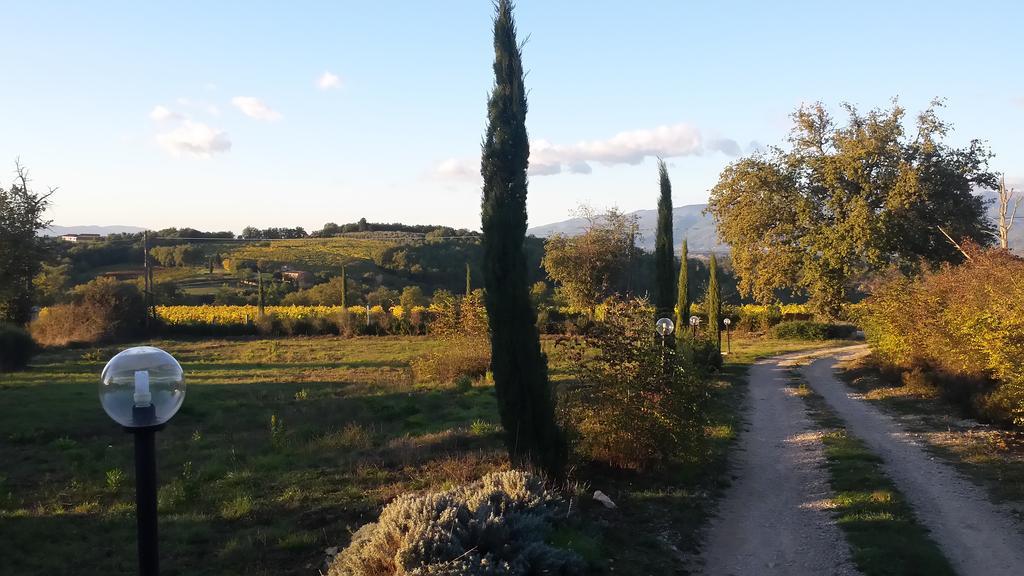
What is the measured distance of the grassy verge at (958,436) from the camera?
27.6ft

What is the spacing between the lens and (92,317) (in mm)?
30406

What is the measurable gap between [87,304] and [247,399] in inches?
830

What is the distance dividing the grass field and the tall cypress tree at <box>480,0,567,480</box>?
2.46 ft

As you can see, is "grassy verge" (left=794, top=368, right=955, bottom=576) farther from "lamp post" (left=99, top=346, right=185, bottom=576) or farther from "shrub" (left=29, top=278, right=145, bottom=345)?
"shrub" (left=29, top=278, right=145, bottom=345)

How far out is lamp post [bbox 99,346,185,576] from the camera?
2.83 metres

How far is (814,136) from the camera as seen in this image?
26.6 metres

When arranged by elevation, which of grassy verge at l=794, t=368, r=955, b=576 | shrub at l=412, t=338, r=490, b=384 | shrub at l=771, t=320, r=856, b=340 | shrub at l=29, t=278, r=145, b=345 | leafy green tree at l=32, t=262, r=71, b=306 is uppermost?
leafy green tree at l=32, t=262, r=71, b=306

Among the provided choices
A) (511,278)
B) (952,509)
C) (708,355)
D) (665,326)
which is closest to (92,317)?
(708,355)

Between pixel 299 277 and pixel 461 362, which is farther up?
pixel 299 277

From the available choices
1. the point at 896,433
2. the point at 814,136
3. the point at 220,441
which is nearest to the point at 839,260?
the point at 814,136

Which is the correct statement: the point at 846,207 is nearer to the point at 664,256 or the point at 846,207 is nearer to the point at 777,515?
the point at 664,256

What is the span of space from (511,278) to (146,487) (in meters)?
4.89

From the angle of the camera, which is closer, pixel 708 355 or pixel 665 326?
pixel 665 326

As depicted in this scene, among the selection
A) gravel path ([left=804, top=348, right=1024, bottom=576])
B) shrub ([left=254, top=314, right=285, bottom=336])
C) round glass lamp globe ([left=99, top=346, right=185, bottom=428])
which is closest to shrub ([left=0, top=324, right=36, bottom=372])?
shrub ([left=254, top=314, right=285, bottom=336])
